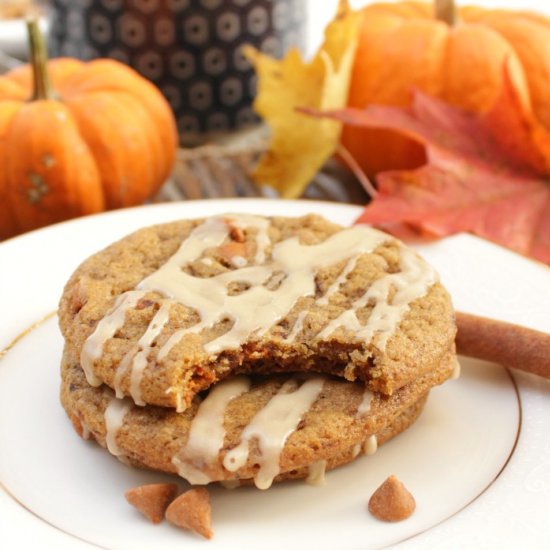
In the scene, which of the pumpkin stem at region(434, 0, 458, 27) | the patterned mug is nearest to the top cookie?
the pumpkin stem at region(434, 0, 458, 27)

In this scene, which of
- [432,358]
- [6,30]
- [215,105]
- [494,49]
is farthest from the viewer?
[6,30]

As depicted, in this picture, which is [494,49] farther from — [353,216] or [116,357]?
[116,357]

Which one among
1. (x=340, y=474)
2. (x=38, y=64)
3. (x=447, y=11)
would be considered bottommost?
(x=340, y=474)

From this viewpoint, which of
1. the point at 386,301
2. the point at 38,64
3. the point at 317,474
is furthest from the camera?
the point at 38,64

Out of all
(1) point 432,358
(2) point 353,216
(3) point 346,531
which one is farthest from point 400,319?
(2) point 353,216

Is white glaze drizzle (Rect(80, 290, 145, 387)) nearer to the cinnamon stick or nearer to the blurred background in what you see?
the cinnamon stick

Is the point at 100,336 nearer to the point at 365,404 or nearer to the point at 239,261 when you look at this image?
the point at 239,261

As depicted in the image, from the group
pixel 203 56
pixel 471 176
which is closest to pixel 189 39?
pixel 203 56

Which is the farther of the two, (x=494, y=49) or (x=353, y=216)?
(x=494, y=49)
